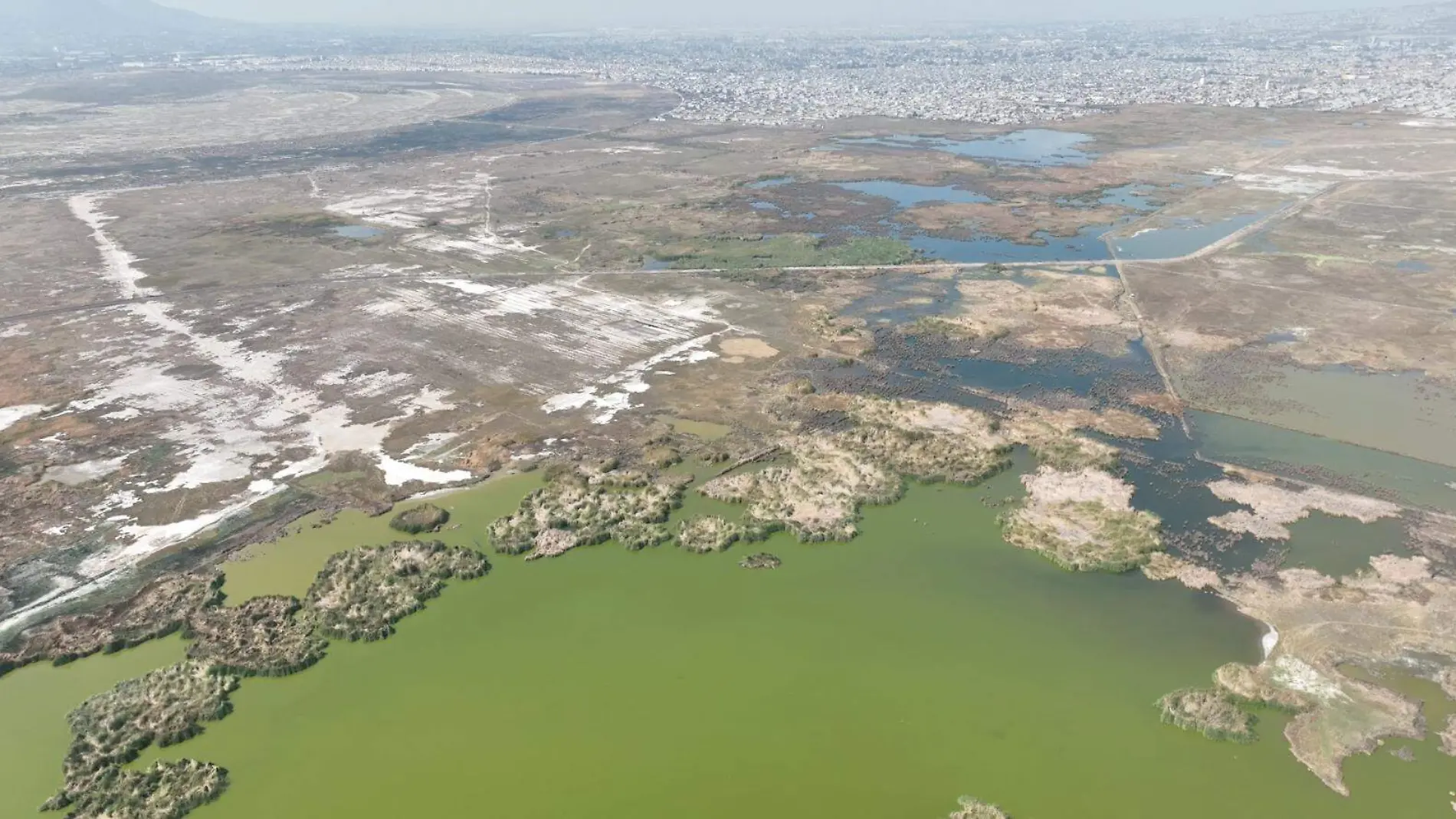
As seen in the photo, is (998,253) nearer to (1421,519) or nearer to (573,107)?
(1421,519)

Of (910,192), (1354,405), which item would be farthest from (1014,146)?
(1354,405)

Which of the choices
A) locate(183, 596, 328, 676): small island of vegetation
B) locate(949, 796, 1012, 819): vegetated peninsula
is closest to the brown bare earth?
locate(949, 796, 1012, 819): vegetated peninsula

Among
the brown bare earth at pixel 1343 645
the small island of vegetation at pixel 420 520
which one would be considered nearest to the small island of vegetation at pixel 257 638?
the small island of vegetation at pixel 420 520

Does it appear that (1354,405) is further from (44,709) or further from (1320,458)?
(44,709)

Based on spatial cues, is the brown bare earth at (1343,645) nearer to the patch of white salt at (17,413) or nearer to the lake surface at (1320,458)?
the lake surface at (1320,458)

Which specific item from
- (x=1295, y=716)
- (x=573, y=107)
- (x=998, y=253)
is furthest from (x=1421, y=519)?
(x=573, y=107)

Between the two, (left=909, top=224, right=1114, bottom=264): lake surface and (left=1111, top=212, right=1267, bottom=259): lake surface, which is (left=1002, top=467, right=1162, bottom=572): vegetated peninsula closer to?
(left=909, top=224, right=1114, bottom=264): lake surface

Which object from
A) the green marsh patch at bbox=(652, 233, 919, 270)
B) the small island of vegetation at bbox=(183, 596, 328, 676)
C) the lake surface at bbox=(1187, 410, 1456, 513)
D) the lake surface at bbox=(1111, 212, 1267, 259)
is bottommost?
the small island of vegetation at bbox=(183, 596, 328, 676)
